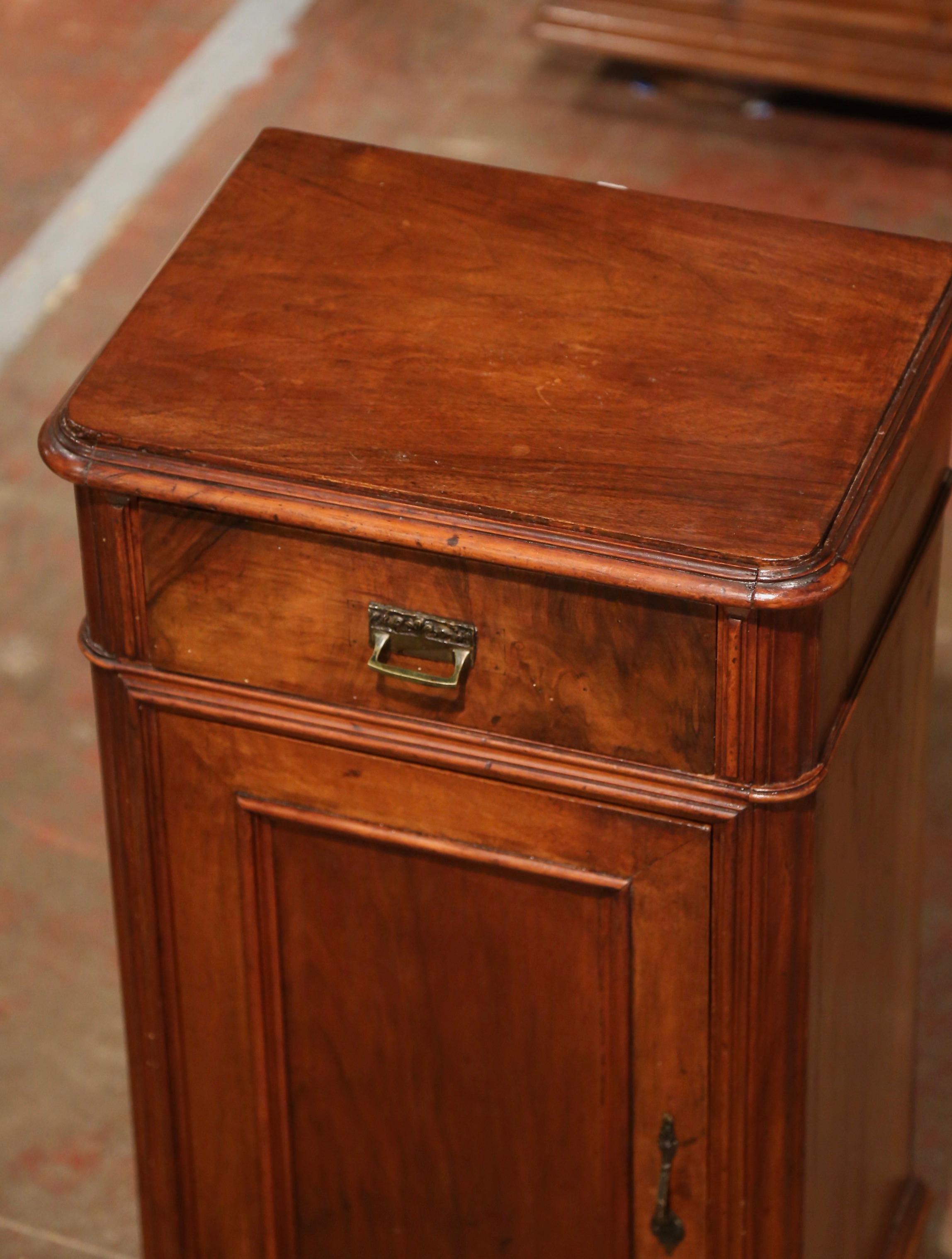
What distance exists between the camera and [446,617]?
1.56 metres

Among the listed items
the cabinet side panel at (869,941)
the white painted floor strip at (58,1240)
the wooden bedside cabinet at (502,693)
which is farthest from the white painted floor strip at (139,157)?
the cabinet side panel at (869,941)

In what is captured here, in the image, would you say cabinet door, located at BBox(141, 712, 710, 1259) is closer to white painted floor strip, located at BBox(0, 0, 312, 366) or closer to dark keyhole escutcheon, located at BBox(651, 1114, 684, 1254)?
dark keyhole escutcheon, located at BBox(651, 1114, 684, 1254)

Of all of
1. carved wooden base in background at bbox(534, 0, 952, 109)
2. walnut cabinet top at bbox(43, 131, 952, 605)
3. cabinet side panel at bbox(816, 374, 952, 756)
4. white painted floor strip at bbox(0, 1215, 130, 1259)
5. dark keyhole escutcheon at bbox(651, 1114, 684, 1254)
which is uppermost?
walnut cabinet top at bbox(43, 131, 952, 605)

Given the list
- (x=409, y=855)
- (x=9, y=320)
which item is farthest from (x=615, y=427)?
(x=9, y=320)

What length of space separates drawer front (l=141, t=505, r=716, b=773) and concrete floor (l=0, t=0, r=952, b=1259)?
45.2 inches

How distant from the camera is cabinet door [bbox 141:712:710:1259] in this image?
5.49 feet

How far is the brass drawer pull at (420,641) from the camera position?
1566 mm

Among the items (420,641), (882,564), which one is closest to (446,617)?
(420,641)

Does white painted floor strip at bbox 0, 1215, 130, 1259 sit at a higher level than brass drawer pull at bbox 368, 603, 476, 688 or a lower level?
lower

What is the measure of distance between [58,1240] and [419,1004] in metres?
0.91

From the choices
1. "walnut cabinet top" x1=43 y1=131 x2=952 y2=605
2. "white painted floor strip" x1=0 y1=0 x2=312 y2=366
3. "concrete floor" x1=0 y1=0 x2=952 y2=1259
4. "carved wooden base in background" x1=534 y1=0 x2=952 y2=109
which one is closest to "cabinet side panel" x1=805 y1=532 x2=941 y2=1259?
"walnut cabinet top" x1=43 y1=131 x2=952 y2=605

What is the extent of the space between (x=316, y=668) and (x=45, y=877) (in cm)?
142

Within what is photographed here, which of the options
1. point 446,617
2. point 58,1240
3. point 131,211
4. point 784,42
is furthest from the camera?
point 784,42

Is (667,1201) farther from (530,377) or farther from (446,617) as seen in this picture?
(530,377)
